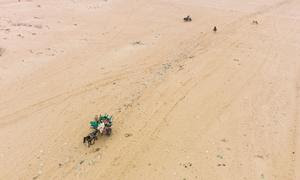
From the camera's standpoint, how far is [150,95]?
11.9 meters

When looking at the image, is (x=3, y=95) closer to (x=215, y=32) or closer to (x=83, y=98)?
(x=83, y=98)

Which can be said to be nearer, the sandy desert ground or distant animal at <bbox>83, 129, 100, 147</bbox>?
the sandy desert ground

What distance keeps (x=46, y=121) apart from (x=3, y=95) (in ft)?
8.71

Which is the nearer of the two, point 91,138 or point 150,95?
point 91,138

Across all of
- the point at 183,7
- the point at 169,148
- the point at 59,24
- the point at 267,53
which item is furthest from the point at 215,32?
the point at 169,148

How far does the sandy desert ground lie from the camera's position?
29.8 ft

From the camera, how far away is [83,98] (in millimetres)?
12000

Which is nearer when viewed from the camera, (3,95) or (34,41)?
(3,95)

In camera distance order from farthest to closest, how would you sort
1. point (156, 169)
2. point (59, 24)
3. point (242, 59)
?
point (59, 24)
point (242, 59)
point (156, 169)

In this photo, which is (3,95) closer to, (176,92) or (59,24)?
(176,92)

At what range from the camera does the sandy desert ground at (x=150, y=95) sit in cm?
907

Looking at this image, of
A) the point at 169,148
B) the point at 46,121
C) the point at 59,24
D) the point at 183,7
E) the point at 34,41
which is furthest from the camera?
the point at 183,7

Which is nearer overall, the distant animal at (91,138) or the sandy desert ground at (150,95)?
the sandy desert ground at (150,95)

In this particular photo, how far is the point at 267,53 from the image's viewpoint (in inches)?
606
